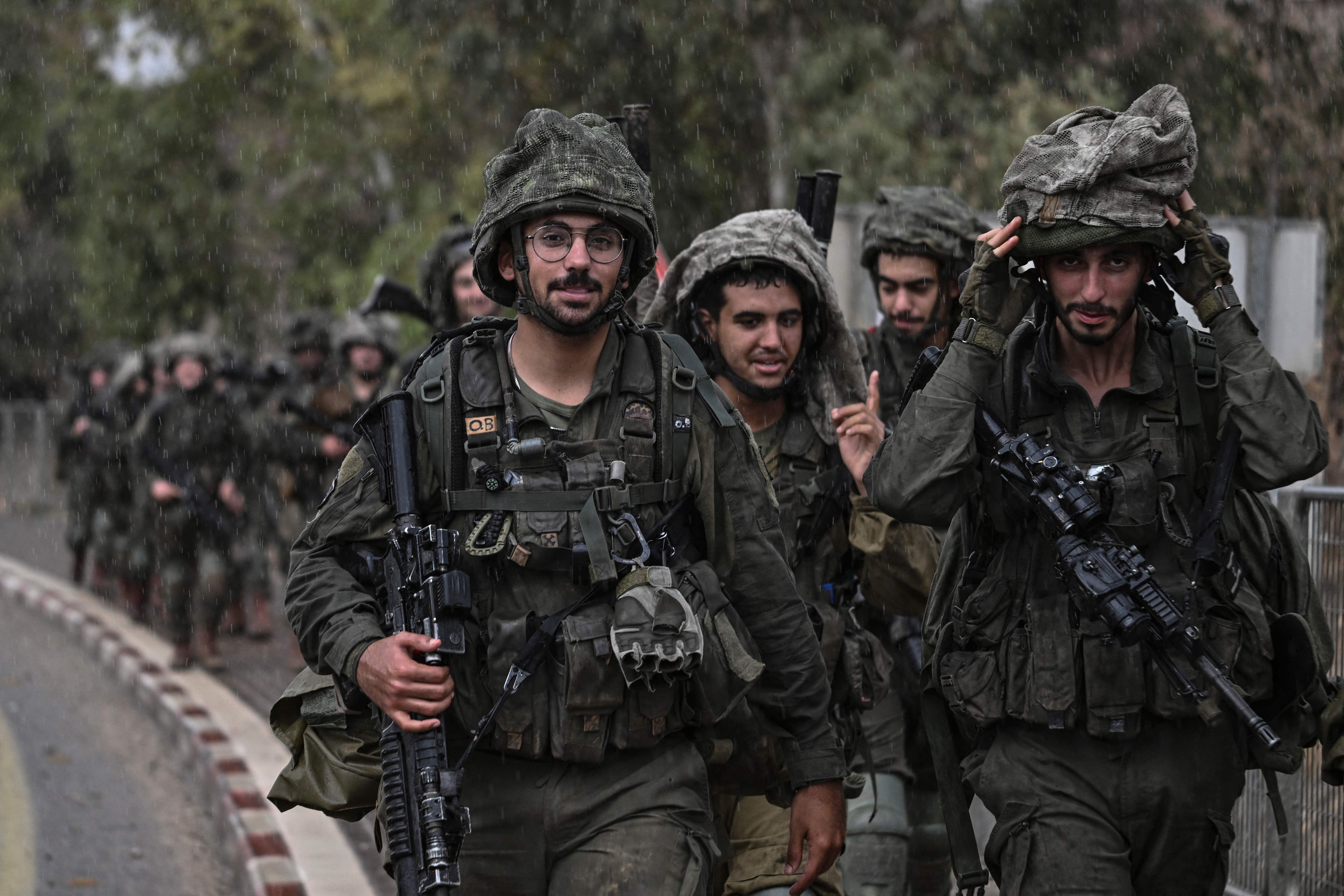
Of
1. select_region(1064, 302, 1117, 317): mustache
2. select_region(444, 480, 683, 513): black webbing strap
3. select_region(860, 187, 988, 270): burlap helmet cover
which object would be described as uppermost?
select_region(860, 187, 988, 270): burlap helmet cover

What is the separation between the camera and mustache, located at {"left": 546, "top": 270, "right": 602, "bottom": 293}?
388 cm

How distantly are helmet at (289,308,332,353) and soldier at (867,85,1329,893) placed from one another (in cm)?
943

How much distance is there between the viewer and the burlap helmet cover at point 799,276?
5.27m

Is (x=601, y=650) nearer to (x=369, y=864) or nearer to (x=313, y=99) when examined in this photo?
(x=369, y=864)

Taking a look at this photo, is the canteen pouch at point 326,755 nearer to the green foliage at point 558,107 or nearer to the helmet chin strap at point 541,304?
the helmet chin strap at point 541,304

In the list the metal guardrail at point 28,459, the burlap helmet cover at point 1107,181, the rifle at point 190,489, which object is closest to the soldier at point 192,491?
the rifle at point 190,489

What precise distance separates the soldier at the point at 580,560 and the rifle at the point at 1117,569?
1.90 feet

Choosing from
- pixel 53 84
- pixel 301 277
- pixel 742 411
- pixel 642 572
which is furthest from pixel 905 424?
pixel 53 84

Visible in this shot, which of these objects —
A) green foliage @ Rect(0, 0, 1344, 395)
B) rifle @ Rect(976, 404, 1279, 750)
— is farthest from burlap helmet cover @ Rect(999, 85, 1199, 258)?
green foliage @ Rect(0, 0, 1344, 395)

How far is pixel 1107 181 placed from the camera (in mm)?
3986

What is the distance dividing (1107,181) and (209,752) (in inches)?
252

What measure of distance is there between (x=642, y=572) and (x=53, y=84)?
2996cm

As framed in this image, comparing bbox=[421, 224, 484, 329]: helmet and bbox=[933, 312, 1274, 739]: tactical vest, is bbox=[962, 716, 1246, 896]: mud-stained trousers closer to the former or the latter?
bbox=[933, 312, 1274, 739]: tactical vest

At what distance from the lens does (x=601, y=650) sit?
12.1ft
